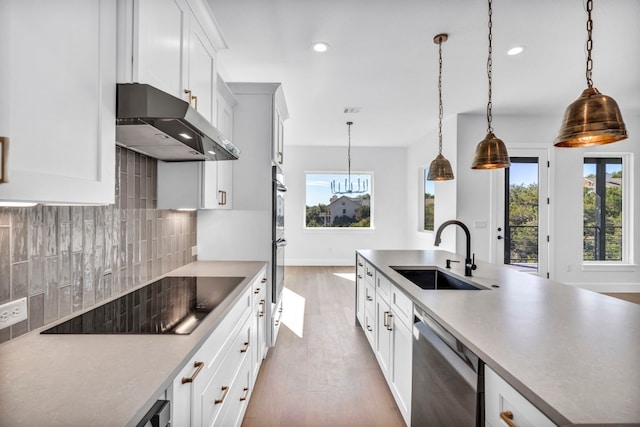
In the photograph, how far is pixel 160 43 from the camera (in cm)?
135

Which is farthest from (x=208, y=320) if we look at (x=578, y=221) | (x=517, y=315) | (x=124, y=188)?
(x=578, y=221)

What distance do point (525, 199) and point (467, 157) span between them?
3.75 feet

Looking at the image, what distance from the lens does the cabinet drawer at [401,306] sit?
65.3 inches

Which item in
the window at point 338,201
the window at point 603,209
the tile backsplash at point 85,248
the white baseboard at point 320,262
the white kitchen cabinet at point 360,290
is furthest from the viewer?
the window at point 338,201

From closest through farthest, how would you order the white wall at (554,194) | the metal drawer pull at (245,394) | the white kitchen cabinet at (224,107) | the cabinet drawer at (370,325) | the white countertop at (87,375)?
the white countertop at (87,375) → the metal drawer pull at (245,394) → the white kitchen cabinet at (224,107) → the cabinet drawer at (370,325) → the white wall at (554,194)

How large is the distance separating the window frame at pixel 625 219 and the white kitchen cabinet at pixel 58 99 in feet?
20.4

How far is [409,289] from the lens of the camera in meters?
1.69

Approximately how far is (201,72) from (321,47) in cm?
143

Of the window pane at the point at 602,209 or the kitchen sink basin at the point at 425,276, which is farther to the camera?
the window pane at the point at 602,209

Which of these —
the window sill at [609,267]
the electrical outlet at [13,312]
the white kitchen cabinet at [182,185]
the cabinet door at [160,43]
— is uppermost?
the cabinet door at [160,43]

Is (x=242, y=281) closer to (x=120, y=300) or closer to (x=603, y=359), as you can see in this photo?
(x=120, y=300)

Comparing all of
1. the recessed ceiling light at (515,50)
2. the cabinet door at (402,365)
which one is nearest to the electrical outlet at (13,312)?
the cabinet door at (402,365)

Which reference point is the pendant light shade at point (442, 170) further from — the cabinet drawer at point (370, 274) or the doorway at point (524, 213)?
the doorway at point (524, 213)

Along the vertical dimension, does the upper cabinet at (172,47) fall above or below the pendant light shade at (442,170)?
above
